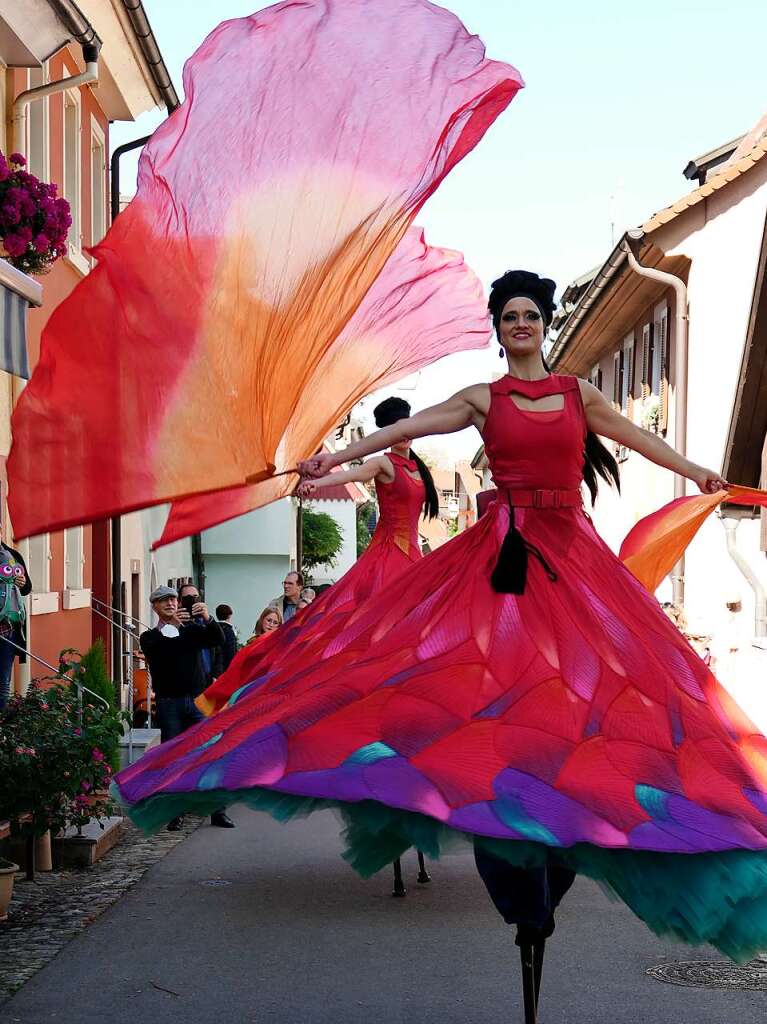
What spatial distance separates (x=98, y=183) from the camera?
21.3 metres

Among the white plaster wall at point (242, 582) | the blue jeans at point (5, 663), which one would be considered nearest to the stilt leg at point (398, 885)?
the blue jeans at point (5, 663)

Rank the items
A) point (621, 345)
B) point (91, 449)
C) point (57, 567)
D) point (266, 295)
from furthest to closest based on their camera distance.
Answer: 1. point (621, 345)
2. point (57, 567)
3. point (266, 295)
4. point (91, 449)

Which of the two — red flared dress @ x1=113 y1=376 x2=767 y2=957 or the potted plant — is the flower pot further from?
red flared dress @ x1=113 y1=376 x2=767 y2=957

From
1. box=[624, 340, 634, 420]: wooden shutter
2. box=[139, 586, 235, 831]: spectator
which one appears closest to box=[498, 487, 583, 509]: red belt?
box=[139, 586, 235, 831]: spectator

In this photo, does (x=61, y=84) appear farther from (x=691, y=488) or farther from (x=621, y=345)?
(x=621, y=345)

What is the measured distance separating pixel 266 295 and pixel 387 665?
1517 millimetres

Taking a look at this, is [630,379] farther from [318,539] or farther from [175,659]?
[318,539]

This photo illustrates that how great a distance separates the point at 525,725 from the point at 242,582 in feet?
118

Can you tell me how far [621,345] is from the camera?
34.9 metres

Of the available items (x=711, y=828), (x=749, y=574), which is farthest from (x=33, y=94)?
(x=711, y=828)

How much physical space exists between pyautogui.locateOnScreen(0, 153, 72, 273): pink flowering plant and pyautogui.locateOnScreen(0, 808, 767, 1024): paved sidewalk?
15.4ft

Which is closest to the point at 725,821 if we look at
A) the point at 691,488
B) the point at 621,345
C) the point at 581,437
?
the point at 581,437

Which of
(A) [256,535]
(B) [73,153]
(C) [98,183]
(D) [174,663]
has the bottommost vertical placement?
(D) [174,663]

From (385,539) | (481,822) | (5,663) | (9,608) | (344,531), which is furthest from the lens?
(344,531)
